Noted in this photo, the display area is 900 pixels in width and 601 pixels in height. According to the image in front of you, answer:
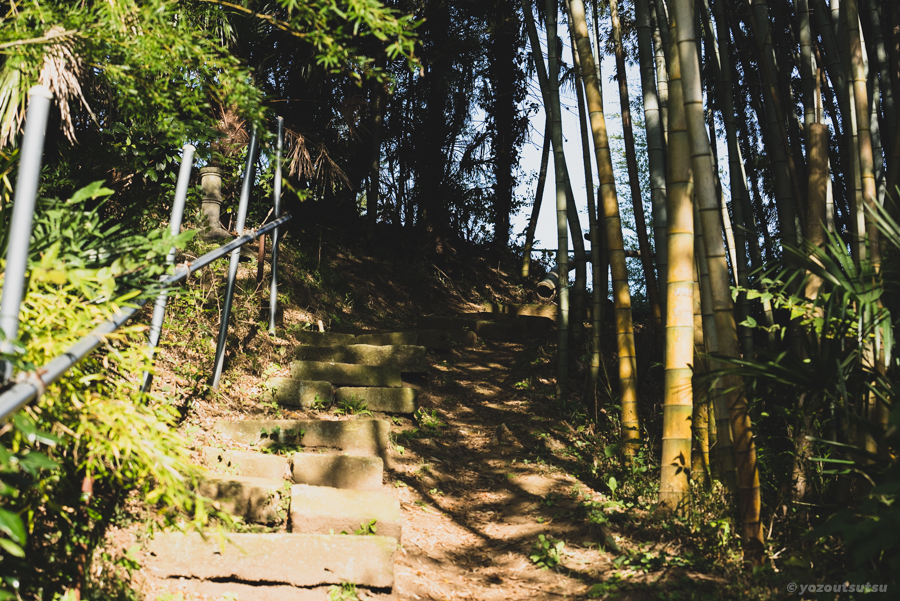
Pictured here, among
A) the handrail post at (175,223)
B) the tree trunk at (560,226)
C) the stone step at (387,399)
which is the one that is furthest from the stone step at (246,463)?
the tree trunk at (560,226)

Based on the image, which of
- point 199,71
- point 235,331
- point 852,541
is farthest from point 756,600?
point 235,331

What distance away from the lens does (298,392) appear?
392 centimetres

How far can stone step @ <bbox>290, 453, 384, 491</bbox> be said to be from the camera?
2947 mm

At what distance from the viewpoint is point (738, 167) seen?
380 centimetres

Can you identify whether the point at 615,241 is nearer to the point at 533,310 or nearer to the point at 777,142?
the point at 777,142

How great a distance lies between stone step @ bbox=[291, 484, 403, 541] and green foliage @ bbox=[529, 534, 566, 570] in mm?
596

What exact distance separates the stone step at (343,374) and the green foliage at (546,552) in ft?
5.99

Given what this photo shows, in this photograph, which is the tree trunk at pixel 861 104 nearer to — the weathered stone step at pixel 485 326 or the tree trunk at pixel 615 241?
Answer: the tree trunk at pixel 615 241

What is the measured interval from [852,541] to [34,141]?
1915 millimetres

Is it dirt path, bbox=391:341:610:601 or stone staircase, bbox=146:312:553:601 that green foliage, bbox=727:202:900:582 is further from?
stone staircase, bbox=146:312:553:601

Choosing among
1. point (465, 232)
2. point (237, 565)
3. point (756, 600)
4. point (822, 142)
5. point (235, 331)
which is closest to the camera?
point (756, 600)

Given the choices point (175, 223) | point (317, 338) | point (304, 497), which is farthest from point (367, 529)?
point (317, 338)

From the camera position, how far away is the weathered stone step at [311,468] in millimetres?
2916

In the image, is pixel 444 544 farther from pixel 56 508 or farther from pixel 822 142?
pixel 822 142
